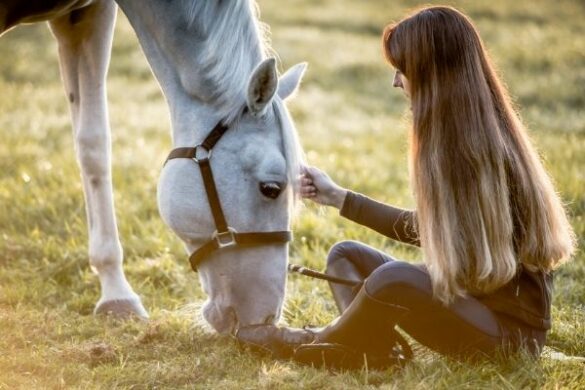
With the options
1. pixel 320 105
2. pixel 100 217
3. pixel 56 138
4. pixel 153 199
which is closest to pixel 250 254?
pixel 100 217

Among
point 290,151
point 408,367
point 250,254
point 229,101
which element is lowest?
point 408,367

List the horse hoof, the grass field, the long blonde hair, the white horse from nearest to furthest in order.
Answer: the long blonde hair
the grass field
the white horse
the horse hoof

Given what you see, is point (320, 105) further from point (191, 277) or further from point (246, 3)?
point (246, 3)

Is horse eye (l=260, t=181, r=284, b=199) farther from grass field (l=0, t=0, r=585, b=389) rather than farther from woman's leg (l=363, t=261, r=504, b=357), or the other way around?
grass field (l=0, t=0, r=585, b=389)

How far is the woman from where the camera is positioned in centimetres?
330

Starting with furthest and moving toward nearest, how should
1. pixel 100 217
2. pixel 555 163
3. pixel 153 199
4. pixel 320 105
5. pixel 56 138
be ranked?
1. pixel 320 105
2. pixel 56 138
3. pixel 555 163
4. pixel 153 199
5. pixel 100 217

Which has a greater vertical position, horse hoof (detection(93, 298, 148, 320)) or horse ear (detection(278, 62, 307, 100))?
horse ear (detection(278, 62, 307, 100))

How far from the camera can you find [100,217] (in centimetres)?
465

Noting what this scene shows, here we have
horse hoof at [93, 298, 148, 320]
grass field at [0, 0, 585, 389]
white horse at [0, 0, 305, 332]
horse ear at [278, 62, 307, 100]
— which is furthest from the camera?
horse hoof at [93, 298, 148, 320]

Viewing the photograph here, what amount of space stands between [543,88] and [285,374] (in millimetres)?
8154

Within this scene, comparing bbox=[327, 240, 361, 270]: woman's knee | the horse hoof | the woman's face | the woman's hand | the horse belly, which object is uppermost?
the horse belly

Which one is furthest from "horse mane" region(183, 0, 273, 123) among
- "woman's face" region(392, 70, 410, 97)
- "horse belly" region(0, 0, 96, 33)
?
"horse belly" region(0, 0, 96, 33)

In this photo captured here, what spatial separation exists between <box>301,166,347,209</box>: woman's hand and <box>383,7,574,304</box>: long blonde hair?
0.47m

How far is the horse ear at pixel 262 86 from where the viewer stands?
3385mm
